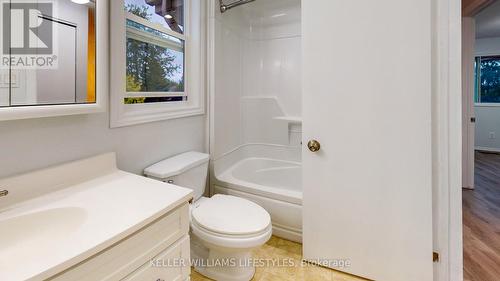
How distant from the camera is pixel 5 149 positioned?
950 mm

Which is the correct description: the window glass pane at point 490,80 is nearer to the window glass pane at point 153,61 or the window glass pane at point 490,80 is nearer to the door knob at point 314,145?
the door knob at point 314,145

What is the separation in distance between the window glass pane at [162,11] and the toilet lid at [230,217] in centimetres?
125

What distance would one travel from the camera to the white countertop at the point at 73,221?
665 mm

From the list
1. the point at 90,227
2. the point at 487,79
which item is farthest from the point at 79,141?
the point at 487,79

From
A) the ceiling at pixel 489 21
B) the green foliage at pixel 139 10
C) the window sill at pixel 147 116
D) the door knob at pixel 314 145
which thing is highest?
the ceiling at pixel 489 21

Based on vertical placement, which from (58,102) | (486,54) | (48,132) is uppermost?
(486,54)

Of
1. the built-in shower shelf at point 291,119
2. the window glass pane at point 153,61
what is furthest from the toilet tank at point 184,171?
the built-in shower shelf at point 291,119

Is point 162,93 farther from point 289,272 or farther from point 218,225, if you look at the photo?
point 289,272

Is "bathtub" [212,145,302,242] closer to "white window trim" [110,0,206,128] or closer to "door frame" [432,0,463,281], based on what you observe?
"white window trim" [110,0,206,128]

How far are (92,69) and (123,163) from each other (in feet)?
1.70

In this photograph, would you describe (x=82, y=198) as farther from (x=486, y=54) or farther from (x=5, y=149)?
(x=486, y=54)

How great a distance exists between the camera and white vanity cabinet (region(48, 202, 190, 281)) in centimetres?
74

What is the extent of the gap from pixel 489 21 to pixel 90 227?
18.7 ft

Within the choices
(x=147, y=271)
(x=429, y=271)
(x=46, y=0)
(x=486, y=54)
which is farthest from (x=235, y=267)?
(x=486, y=54)
